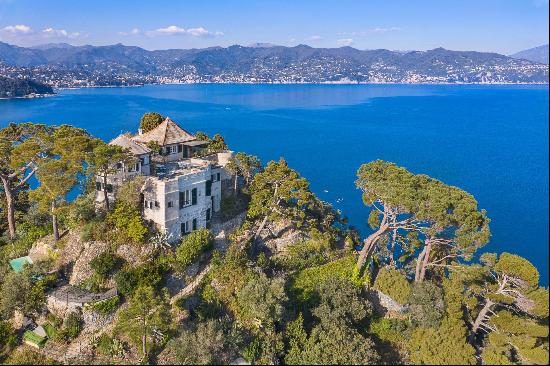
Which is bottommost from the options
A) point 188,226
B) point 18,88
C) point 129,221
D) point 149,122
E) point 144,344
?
point 144,344

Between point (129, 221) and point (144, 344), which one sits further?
point (129, 221)

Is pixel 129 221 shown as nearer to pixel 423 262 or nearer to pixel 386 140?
pixel 423 262

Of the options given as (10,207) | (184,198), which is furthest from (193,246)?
(10,207)

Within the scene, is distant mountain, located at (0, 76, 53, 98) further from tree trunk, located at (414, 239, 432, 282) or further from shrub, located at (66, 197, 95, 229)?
tree trunk, located at (414, 239, 432, 282)

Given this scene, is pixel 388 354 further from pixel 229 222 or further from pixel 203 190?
pixel 203 190

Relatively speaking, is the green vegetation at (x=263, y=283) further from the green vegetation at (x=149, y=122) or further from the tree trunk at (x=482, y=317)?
the green vegetation at (x=149, y=122)

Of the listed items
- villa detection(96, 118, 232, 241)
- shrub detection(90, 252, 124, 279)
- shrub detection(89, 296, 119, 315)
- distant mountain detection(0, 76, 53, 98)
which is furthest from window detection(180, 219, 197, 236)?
distant mountain detection(0, 76, 53, 98)

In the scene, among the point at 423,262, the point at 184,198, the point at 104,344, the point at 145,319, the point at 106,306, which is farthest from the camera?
the point at 423,262

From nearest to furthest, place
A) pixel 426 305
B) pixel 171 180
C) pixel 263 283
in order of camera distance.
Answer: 1. pixel 263 283
2. pixel 426 305
3. pixel 171 180
